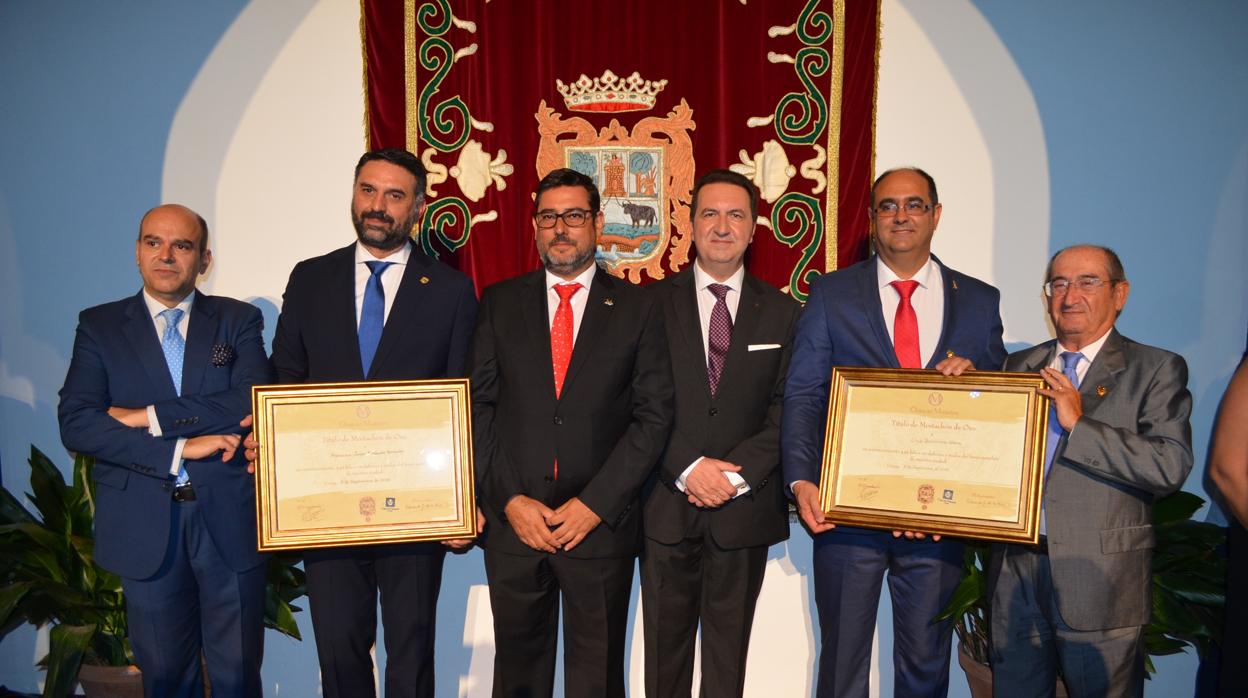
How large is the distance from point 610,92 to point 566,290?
1226 mm

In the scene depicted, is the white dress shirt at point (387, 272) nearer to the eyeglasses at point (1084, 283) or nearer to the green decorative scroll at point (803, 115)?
the green decorative scroll at point (803, 115)

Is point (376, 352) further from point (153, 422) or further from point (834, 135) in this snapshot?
point (834, 135)

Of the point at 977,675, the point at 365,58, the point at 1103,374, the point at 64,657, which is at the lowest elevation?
the point at 977,675

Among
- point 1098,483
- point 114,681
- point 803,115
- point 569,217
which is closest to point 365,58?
point 569,217

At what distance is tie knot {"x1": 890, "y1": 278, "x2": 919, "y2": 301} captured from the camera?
301cm

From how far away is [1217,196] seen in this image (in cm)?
375

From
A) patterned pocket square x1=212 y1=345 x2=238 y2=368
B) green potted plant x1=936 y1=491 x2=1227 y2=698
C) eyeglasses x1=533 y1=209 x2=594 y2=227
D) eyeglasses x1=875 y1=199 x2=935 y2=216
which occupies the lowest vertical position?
green potted plant x1=936 y1=491 x2=1227 y2=698

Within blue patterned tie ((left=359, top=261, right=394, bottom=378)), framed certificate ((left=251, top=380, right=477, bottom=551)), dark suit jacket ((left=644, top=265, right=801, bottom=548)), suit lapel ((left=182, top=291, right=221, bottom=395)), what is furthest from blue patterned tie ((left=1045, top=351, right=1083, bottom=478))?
suit lapel ((left=182, top=291, right=221, bottom=395))

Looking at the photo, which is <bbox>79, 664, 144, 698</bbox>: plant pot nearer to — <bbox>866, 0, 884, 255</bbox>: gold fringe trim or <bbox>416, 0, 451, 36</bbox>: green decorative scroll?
<bbox>416, 0, 451, 36</bbox>: green decorative scroll

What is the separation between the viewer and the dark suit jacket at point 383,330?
292 cm

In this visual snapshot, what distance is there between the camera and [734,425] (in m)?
2.99

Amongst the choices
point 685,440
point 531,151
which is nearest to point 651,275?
point 531,151

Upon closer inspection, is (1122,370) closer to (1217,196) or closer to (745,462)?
(745,462)

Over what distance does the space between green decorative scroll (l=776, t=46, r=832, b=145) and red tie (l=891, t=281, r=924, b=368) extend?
3.38ft
